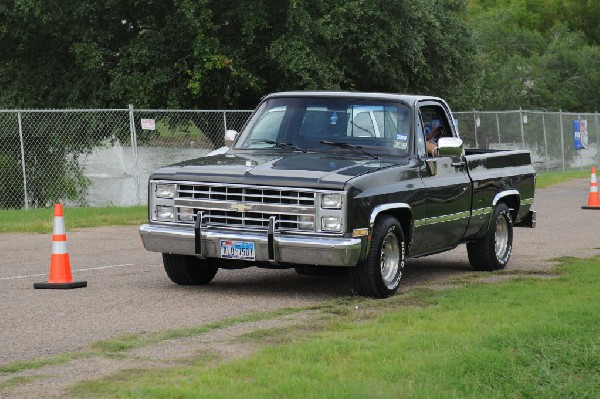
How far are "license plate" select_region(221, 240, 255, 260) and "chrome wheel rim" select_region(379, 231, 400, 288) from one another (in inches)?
48.0

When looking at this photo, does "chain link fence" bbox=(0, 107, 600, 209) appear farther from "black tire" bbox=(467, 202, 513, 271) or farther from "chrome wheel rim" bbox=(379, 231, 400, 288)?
"chrome wheel rim" bbox=(379, 231, 400, 288)

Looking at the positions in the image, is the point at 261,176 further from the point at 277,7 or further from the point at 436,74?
the point at 436,74

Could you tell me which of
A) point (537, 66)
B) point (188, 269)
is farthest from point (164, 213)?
point (537, 66)

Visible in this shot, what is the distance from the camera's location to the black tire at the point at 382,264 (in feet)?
36.1

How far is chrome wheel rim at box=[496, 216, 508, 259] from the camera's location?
14102 mm

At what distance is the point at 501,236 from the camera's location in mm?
14172

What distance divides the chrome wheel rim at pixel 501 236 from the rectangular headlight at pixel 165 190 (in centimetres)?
430

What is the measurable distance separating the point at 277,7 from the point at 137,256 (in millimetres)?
18169

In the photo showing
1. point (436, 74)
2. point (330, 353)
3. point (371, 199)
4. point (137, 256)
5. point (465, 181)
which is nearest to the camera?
point (330, 353)

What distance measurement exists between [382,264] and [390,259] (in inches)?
7.1

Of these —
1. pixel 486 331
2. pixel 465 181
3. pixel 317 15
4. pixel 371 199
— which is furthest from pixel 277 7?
pixel 486 331

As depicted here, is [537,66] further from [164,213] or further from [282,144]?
[164,213]

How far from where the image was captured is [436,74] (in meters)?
36.2

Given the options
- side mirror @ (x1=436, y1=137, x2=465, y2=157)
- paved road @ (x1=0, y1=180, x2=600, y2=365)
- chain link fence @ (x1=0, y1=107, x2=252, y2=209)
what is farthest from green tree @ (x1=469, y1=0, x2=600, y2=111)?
side mirror @ (x1=436, y1=137, x2=465, y2=157)
